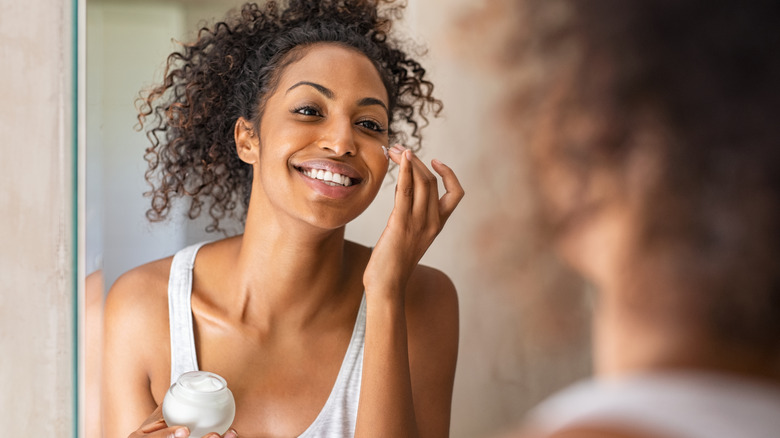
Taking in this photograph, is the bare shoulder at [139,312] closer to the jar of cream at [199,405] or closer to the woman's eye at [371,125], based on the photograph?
the jar of cream at [199,405]

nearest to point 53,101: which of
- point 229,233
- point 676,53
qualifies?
point 229,233

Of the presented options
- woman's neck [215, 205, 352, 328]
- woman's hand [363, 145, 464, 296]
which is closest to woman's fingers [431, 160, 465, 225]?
woman's hand [363, 145, 464, 296]

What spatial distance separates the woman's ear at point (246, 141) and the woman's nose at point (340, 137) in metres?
0.09

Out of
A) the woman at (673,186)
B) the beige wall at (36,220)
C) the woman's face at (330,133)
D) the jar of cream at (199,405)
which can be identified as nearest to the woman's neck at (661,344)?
the woman at (673,186)

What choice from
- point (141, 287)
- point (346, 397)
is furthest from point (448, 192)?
point (141, 287)

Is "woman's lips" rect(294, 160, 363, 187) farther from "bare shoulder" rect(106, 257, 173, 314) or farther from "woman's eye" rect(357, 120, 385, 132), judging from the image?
"bare shoulder" rect(106, 257, 173, 314)

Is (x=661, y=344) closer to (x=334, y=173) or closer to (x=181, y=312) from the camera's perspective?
(x=334, y=173)

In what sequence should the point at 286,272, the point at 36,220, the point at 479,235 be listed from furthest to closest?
the point at 36,220
the point at 286,272
the point at 479,235

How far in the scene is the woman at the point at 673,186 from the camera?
19.5 inches

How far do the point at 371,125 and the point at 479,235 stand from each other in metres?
0.15

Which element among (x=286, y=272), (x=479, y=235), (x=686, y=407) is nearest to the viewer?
(x=686, y=407)

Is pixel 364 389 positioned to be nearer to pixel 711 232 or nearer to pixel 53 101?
pixel 711 232

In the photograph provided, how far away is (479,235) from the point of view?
2.06 ft

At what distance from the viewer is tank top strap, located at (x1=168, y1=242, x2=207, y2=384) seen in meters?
0.72
